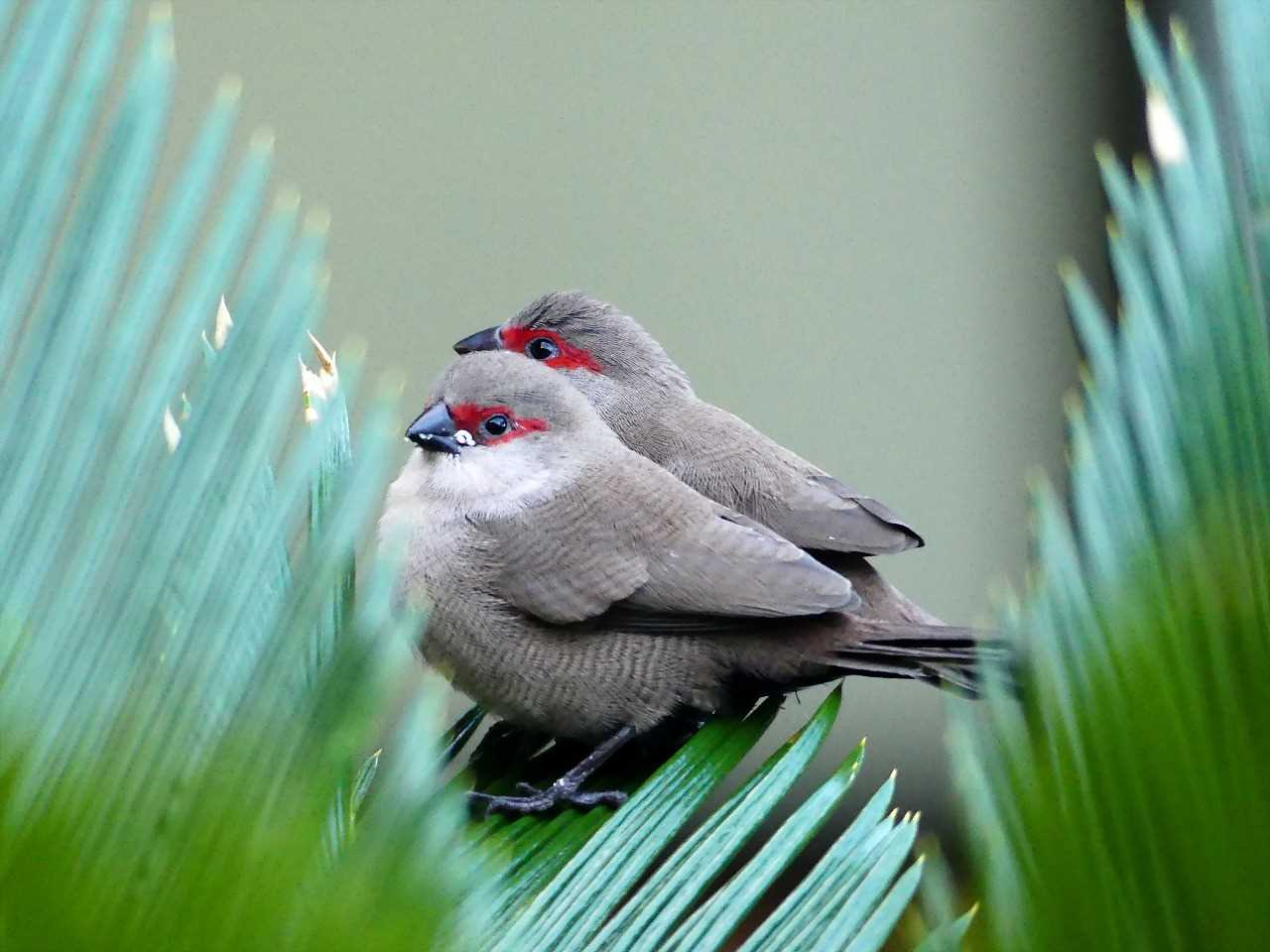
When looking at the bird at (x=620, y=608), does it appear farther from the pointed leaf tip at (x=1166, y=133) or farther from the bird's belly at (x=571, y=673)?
the pointed leaf tip at (x=1166, y=133)

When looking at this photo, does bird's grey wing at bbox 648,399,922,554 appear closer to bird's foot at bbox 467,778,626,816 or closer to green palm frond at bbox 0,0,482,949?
bird's foot at bbox 467,778,626,816

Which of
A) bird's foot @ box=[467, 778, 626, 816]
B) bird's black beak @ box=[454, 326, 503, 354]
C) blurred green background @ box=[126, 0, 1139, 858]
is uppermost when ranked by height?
blurred green background @ box=[126, 0, 1139, 858]

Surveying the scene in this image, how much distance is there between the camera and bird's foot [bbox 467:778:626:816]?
4.14ft

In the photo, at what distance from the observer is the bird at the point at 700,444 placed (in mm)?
1807

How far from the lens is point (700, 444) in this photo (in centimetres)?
192

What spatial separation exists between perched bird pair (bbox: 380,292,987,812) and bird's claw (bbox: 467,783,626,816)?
7.4 inches

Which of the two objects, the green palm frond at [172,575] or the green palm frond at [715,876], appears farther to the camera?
the green palm frond at [715,876]

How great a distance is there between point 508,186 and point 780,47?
0.68 m

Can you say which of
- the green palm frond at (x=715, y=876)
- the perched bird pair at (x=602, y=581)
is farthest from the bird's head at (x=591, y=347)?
the green palm frond at (x=715, y=876)

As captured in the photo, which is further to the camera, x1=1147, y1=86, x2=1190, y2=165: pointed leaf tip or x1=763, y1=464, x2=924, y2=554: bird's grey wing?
x1=763, y1=464, x2=924, y2=554: bird's grey wing

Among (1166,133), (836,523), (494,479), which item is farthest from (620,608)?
(1166,133)

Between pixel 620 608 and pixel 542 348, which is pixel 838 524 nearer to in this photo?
pixel 620 608

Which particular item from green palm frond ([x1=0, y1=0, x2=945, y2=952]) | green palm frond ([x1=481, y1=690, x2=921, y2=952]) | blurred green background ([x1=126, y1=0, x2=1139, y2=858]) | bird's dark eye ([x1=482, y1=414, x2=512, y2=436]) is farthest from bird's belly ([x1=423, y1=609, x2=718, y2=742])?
blurred green background ([x1=126, y1=0, x2=1139, y2=858])

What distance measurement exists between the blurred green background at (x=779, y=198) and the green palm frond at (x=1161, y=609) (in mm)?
2774
